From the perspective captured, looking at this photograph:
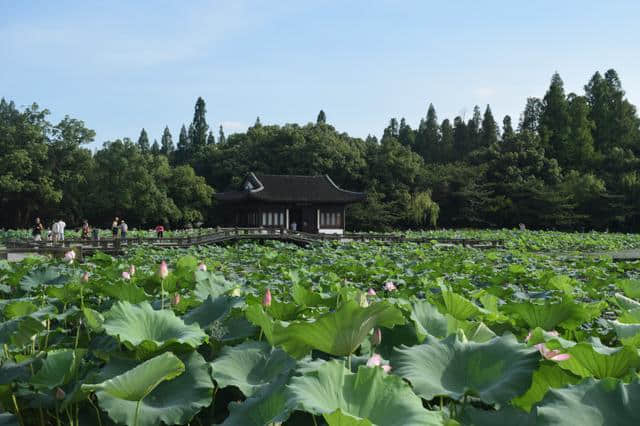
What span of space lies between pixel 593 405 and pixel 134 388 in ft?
2.98

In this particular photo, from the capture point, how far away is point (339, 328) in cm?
130

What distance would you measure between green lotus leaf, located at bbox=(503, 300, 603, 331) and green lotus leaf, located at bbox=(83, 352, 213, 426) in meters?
1.23

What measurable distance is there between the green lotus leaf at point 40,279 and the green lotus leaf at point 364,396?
2.43m

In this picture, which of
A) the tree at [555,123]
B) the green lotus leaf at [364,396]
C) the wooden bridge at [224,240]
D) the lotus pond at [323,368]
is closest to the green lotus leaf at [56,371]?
the lotus pond at [323,368]

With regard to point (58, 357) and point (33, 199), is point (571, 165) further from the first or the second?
point (58, 357)

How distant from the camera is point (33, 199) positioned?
29.7 meters

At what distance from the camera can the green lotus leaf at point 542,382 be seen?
125 cm

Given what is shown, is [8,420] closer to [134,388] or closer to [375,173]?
[134,388]

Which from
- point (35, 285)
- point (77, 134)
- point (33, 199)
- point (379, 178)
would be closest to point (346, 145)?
point (379, 178)


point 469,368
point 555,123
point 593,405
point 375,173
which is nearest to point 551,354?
point 469,368

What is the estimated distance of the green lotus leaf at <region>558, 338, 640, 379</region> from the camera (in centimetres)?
Result: 122

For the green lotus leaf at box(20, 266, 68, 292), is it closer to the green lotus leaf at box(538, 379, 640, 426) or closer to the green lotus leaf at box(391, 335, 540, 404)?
the green lotus leaf at box(391, 335, 540, 404)

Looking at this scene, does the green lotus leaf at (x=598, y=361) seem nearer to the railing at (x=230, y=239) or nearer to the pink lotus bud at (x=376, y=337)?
the pink lotus bud at (x=376, y=337)

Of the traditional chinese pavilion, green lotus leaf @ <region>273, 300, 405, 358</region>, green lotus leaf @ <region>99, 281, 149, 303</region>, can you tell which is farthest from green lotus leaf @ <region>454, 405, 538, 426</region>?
the traditional chinese pavilion
